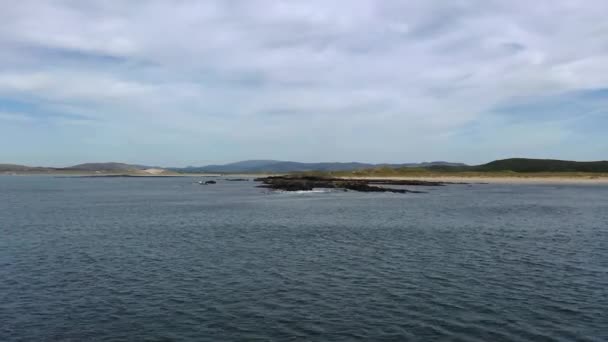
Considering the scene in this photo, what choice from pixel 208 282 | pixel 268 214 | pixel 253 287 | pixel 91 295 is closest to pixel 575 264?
pixel 253 287

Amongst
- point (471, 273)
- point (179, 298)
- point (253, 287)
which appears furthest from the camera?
point (471, 273)

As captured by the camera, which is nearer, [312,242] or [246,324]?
[246,324]

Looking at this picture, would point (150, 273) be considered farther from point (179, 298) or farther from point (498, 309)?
point (498, 309)

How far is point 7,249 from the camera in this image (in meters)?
29.3

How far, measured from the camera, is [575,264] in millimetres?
23531

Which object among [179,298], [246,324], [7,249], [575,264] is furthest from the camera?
[7,249]

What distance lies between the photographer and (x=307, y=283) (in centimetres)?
2028

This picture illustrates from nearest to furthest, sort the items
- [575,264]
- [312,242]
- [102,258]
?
[575,264], [102,258], [312,242]

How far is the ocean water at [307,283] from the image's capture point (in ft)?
48.4

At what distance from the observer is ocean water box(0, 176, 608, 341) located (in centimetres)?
1476

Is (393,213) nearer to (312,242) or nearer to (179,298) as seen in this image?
(312,242)

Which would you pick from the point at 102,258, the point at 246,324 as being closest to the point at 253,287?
the point at 246,324

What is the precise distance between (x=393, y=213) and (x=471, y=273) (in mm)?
29225

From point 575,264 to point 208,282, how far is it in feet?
61.8
